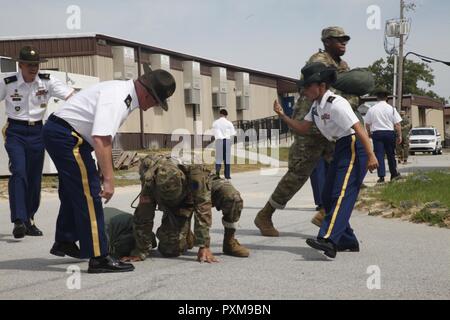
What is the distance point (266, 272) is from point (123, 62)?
2558 cm

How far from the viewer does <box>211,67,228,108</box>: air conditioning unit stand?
3750 centimetres

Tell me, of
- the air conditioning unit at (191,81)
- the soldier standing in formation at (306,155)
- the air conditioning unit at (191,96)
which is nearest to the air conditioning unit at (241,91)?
the air conditioning unit at (191,96)

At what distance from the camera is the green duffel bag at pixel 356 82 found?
19.3 ft

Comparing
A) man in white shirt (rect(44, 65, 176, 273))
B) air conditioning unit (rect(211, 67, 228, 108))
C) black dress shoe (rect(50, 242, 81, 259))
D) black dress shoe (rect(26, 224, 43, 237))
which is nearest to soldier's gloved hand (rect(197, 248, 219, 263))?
man in white shirt (rect(44, 65, 176, 273))

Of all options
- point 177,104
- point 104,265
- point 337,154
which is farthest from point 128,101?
point 177,104

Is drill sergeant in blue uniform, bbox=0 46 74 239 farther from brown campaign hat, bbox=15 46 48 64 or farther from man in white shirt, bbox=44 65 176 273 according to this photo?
man in white shirt, bbox=44 65 176 273

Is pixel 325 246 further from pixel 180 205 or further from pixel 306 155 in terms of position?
pixel 306 155

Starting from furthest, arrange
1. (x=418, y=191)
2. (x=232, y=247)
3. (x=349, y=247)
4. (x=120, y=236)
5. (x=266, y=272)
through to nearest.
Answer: (x=418, y=191) < (x=349, y=247) < (x=232, y=247) < (x=120, y=236) < (x=266, y=272)

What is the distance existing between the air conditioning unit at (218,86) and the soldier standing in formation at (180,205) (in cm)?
3245

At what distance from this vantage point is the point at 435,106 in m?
60.4

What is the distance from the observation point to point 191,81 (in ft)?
113

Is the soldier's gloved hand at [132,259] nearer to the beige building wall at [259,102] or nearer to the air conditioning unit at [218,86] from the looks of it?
the air conditioning unit at [218,86]

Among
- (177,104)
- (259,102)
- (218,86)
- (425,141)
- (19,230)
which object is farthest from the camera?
(259,102)

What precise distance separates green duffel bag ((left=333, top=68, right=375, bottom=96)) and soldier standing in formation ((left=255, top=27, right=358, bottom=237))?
193 mm
